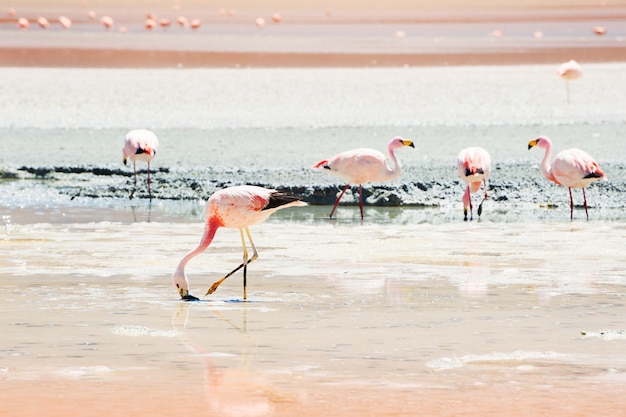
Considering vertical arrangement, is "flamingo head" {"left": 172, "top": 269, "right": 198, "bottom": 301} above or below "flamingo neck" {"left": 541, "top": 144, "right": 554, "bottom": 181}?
below

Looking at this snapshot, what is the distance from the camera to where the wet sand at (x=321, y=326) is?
16.3ft

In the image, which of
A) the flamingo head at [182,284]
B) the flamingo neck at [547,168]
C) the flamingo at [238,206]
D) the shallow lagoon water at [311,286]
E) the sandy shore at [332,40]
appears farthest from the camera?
the sandy shore at [332,40]

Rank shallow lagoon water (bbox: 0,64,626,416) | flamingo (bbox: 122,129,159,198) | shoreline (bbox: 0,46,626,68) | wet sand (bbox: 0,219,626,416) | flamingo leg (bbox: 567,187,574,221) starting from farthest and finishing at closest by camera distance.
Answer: shoreline (bbox: 0,46,626,68), flamingo (bbox: 122,129,159,198), flamingo leg (bbox: 567,187,574,221), shallow lagoon water (bbox: 0,64,626,416), wet sand (bbox: 0,219,626,416)

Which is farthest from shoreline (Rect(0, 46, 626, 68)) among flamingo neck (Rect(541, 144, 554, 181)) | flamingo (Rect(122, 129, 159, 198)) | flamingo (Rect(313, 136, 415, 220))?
flamingo (Rect(313, 136, 415, 220))

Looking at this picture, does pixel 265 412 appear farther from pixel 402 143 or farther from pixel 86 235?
pixel 402 143

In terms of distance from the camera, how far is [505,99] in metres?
20.2

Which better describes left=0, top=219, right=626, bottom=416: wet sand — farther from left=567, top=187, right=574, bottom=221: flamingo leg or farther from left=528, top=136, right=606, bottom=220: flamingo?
left=528, top=136, right=606, bottom=220: flamingo

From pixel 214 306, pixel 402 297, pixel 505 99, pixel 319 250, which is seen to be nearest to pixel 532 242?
pixel 319 250

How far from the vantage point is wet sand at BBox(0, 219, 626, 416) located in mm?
4965

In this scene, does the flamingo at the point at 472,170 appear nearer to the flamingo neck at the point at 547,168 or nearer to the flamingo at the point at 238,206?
the flamingo neck at the point at 547,168

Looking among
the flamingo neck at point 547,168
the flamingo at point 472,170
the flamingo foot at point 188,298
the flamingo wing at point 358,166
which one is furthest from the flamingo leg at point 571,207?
the flamingo foot at point 188,298

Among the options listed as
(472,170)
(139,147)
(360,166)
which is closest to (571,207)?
(472,170)

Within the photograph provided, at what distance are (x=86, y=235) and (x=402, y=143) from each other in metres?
3.42

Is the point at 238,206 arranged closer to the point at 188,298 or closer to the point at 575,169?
the point at 188,298
